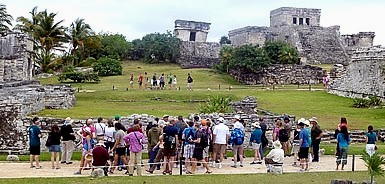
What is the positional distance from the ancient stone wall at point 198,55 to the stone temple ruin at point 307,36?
6.12 metres

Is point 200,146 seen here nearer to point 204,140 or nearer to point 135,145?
point 204,140

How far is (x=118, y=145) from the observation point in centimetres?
1552

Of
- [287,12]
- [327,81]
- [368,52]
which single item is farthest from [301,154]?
[287,12]

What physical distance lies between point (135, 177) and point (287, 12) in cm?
5422

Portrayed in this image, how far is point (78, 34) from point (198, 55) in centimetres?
1281

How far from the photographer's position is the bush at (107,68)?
47.2 meters

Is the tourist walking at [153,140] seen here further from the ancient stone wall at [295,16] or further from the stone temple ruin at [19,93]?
the ancient stone wall at [295,16]

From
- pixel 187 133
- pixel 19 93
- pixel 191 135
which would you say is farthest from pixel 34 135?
pixel 19 93

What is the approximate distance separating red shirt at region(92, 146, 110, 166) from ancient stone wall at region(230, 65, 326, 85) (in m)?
33.4

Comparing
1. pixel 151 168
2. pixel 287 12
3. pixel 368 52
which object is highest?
Answer: pixel 287 12

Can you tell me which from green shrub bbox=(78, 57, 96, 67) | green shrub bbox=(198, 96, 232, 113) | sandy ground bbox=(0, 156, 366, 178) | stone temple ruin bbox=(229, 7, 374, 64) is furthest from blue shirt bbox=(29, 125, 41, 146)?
stone temple ruin bbox=(229, 7, 374, 64)

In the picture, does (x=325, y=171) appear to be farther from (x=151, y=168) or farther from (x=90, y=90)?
(x=90, y=90)

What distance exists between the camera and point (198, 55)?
6012cm

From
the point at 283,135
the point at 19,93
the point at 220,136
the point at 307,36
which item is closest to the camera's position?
the point at 220,136
